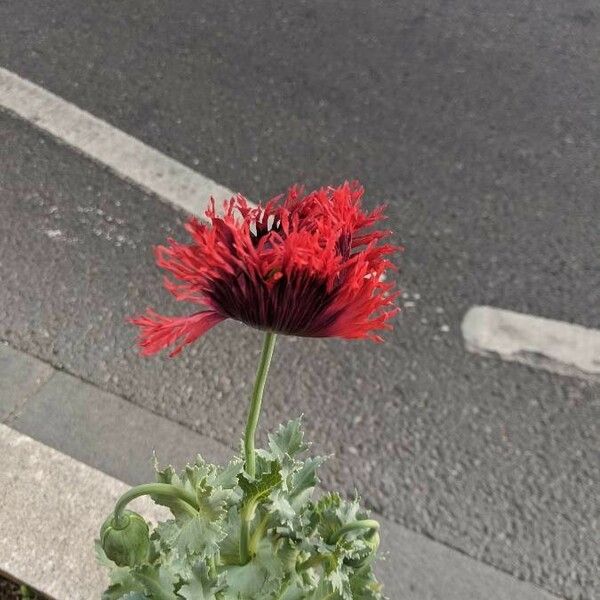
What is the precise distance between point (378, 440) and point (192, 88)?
8.03ft

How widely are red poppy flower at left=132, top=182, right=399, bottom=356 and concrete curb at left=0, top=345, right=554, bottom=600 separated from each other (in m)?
1.24

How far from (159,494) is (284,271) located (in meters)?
0.42

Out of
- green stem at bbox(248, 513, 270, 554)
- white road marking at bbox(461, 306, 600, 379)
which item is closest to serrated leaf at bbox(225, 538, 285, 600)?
green stem at bbox(248, 513, 270, 554)

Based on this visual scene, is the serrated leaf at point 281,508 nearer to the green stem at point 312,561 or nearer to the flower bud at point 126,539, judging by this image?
the green stem at point 312,561

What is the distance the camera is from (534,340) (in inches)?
119

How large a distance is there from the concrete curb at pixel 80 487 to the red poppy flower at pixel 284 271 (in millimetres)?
1242

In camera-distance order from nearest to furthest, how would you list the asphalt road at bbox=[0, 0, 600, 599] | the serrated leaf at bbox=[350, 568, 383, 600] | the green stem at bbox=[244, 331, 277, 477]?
the green stem at bbox=[244, 331, 277, 477] < the serrated leaf at bbox=[350, 568, 383, 600] < the asphalt road at bbox=[0, 0, 600, 599]

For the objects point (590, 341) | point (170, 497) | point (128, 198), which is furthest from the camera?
point (128, 198)

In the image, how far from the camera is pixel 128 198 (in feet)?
11.3

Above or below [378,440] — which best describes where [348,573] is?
above

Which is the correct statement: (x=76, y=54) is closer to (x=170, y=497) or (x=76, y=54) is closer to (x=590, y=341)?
(x=590, y=341)

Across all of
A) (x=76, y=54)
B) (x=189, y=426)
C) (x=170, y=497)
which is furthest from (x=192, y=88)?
(x=170, y=497)

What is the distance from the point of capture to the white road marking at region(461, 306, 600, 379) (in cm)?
292

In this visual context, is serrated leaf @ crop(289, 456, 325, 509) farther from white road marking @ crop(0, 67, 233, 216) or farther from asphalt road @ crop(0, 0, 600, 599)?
white road marking @ crop(0, 67, 233, 216)
